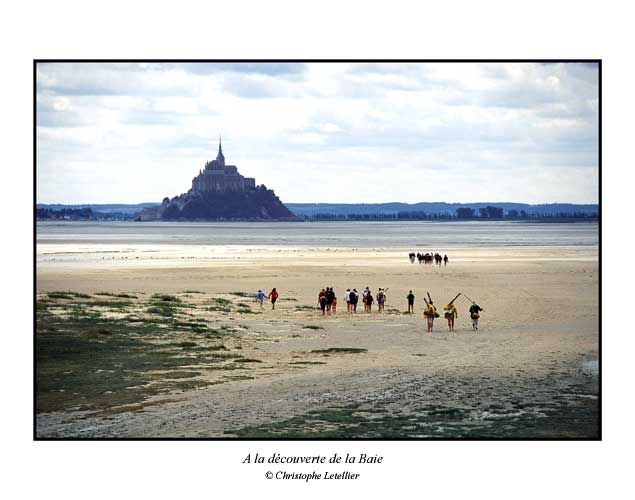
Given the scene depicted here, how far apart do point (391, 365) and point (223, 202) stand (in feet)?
176

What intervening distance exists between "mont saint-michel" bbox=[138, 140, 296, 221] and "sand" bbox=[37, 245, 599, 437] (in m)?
5.33

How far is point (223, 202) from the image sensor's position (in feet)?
246

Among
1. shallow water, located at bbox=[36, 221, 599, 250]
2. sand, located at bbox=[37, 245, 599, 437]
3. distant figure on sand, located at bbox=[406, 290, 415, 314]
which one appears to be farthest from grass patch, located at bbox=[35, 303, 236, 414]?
shallow water, located at bbox=[36, 221, 599, 250]

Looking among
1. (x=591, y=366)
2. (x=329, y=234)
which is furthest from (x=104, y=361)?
(x=329, y=234)

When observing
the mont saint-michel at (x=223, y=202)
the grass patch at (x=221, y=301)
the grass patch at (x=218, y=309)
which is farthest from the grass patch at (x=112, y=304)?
the mont saint-michel at (x=223, y=202)

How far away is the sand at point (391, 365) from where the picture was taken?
1819 cm

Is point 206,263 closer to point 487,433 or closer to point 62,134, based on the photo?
point 62,134

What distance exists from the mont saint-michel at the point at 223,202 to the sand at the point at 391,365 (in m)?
5.33

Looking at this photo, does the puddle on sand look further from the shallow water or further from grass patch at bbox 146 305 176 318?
the shallow water

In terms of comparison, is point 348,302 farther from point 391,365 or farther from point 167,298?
point 391,365

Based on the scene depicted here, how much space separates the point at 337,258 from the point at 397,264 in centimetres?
554

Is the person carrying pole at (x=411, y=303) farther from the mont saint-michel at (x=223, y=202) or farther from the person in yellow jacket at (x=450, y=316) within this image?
the mont saint-michel at (x=223, y=202)
